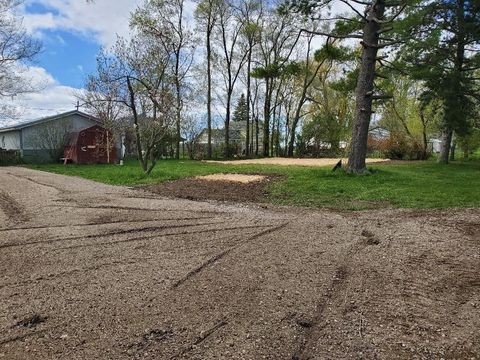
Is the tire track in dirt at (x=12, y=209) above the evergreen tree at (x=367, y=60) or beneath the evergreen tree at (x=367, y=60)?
beneath

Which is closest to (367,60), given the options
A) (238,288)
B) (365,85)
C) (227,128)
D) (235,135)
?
(365,85)

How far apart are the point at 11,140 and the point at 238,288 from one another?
94.3 feet

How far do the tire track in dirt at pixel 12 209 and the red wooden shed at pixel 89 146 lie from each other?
56.7 feet

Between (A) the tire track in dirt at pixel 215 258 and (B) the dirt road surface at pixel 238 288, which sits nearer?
(B) the dirt road surface at pixel 238 288

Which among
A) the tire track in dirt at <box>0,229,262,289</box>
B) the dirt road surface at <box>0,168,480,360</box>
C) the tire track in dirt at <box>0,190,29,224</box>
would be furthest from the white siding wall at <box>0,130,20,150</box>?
the tire track in dirt at <box>0,229,262,289</box>

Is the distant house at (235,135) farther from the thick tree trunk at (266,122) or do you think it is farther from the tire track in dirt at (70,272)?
the tire track in dirt at (70,272)

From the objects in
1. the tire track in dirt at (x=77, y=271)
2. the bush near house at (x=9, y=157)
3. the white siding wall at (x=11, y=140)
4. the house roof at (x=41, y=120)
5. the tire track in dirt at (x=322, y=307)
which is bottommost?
the tire track in dirt at (x=322, y=307)

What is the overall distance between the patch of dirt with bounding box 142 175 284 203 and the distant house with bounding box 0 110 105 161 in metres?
16.4

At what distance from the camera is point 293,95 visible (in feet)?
130

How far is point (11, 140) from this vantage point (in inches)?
1075

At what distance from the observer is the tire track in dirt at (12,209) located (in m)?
6.36

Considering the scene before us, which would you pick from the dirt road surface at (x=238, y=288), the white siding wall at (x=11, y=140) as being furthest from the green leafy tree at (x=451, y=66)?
the white siding wall at (x=11, y=140)

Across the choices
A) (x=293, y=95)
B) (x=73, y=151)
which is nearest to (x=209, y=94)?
(x=293, y=95)

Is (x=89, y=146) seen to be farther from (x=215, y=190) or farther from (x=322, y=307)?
(x=322, y=307)
